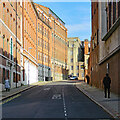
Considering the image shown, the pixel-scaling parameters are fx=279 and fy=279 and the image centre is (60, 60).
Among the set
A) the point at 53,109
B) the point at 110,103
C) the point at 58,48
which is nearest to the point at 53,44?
the point at 58,48

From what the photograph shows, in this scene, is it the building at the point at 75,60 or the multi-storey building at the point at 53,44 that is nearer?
the multi-storey building at the point at 53,44

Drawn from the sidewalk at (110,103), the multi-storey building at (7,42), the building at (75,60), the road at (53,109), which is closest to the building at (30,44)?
the multi-storey building at (7,42)

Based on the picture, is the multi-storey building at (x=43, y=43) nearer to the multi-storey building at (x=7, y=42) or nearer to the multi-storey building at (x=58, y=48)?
the multi-storey building at (x=58, y=48)

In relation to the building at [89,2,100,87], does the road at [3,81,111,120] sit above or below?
below

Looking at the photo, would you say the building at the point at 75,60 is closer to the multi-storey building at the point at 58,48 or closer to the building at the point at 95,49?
the multi-storey building at the point at 58,48

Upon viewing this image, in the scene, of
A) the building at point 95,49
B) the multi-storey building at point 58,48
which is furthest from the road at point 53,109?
the multi-storey building at point 58,48

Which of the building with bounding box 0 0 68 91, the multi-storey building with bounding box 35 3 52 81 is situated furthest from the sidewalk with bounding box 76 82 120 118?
the multi-storey building with bounding box 35 3 52 81

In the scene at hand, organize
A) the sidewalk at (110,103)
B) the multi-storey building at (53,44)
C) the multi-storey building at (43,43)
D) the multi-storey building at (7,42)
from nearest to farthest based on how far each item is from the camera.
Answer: the sidewalk at (110,103)
the multi-storey building at (7,42)
the multi-storey building at (43,43)
the multi-storey building at (53,44)

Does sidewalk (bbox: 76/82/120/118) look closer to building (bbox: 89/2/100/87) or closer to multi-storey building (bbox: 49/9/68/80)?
building (bbox: 89/2/100/87)

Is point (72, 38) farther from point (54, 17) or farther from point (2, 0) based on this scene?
point (2, 0)

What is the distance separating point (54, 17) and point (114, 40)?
7277cm

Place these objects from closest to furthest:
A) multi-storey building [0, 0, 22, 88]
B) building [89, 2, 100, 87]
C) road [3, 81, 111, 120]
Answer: road [3, 81, 111, 120] → multi-storey building [0, 0, 22, 88] → building [89, 2, 100, 87]

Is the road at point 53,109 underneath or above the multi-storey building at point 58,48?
underneath

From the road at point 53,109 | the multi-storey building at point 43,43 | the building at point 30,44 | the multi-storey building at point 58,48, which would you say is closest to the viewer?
the road at point 53,109
